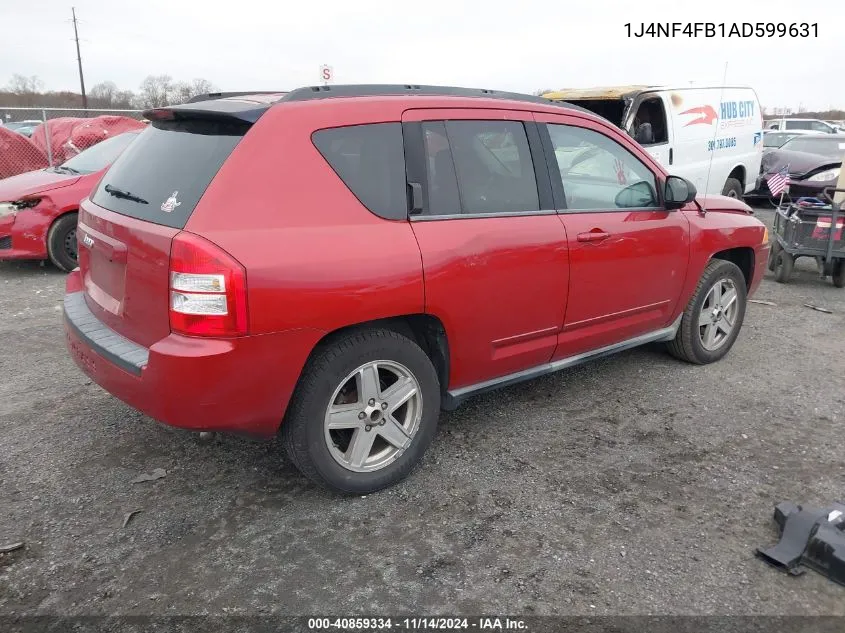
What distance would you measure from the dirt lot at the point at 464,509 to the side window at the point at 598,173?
1.27 meters

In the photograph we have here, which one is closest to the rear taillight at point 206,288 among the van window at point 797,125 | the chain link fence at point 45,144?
the chain link fence at point 45,144

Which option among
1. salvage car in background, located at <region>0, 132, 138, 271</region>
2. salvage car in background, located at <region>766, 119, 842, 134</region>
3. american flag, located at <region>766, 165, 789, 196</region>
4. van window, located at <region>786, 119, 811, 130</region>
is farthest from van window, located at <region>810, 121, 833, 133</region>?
salvage car in background, located at <region>0, 132, 138, 271</region>

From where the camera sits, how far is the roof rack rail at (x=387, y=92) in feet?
9.75

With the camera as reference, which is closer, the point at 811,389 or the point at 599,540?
the point at 599,540

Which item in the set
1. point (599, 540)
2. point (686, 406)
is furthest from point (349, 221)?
point (686, 406)

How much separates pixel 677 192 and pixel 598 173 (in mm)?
516

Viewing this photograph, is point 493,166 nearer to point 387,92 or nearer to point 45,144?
point 387,92

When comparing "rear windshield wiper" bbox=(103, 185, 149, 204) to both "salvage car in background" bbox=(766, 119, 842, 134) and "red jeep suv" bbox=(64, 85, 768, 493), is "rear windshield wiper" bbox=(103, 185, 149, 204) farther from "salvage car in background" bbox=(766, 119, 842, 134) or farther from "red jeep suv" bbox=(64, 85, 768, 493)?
"salvage car in background" bbox=(766, 119, 842, 134)

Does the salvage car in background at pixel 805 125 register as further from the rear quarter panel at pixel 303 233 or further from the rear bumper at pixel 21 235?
the rear quarter panel at pixel 303 233

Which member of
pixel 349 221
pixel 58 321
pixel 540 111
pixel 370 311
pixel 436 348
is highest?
pixel 540 111

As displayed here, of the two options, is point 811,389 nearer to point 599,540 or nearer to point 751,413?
point 751,413

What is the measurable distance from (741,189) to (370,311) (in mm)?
10348

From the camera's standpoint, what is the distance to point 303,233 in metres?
2.72

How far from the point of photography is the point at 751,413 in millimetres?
4102
